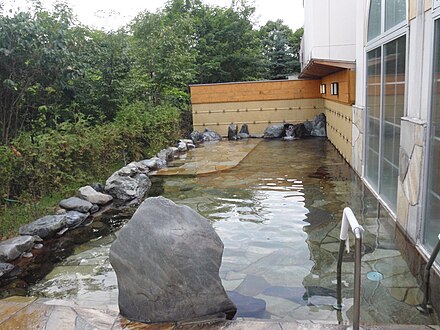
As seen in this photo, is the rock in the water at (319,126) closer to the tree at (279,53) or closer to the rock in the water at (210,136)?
the rock in the water at (210,136)

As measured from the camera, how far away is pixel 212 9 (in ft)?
77.0

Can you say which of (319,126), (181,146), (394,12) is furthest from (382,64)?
(319,126)

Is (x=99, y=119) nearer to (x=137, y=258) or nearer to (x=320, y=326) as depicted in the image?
(x=137, y=258)

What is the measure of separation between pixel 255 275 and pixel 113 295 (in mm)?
1488

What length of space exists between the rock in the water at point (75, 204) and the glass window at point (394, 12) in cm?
557

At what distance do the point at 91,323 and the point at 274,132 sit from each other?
46.3 ft

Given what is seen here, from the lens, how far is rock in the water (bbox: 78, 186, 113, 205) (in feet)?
24.0

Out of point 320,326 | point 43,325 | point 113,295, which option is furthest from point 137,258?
point 320,326

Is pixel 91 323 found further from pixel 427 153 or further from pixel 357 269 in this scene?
pixel 427 153

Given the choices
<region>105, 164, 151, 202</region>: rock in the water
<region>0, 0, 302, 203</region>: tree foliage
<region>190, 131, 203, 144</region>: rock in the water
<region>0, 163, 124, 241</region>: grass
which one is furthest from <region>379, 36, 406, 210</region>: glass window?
<region>190, 131, 203, 144</region>: rock in the water

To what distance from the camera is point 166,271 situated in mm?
3113

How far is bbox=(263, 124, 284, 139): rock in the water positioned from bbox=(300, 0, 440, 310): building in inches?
283

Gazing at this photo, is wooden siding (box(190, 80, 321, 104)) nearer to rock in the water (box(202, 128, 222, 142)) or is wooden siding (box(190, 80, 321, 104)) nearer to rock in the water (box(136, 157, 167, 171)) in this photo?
rock in the water (box(202, 128, 222, 142))

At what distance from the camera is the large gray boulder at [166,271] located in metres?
3.13
